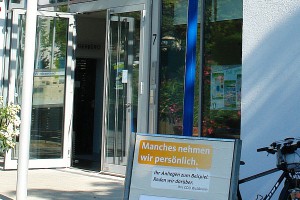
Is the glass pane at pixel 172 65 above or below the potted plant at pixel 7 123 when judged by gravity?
above

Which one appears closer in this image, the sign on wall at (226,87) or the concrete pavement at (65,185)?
the concrete pavement at (65,185)

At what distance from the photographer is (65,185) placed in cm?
943

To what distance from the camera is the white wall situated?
6902 millimetres

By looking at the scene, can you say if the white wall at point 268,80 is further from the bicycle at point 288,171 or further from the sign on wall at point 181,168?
the sign on wall at point 181,168

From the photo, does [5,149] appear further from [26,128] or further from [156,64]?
[156,64]

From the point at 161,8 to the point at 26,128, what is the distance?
12.3 ft

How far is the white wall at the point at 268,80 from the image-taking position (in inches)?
272

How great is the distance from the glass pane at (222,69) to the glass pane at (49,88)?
341 cm

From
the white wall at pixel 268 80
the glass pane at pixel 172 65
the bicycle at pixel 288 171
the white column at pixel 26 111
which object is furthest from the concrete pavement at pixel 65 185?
the bicycle at pixel 288 171

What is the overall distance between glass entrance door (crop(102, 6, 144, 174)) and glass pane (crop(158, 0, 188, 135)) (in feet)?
1.64

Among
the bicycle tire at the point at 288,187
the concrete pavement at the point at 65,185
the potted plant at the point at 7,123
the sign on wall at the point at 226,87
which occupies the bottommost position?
the concrete pavement at the point at 65,185

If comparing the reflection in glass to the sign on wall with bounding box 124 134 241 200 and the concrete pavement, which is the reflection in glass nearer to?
the concrete pavement

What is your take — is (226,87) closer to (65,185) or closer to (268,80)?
(268,80)

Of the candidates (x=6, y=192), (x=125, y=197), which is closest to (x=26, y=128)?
(x=6, y=192)
